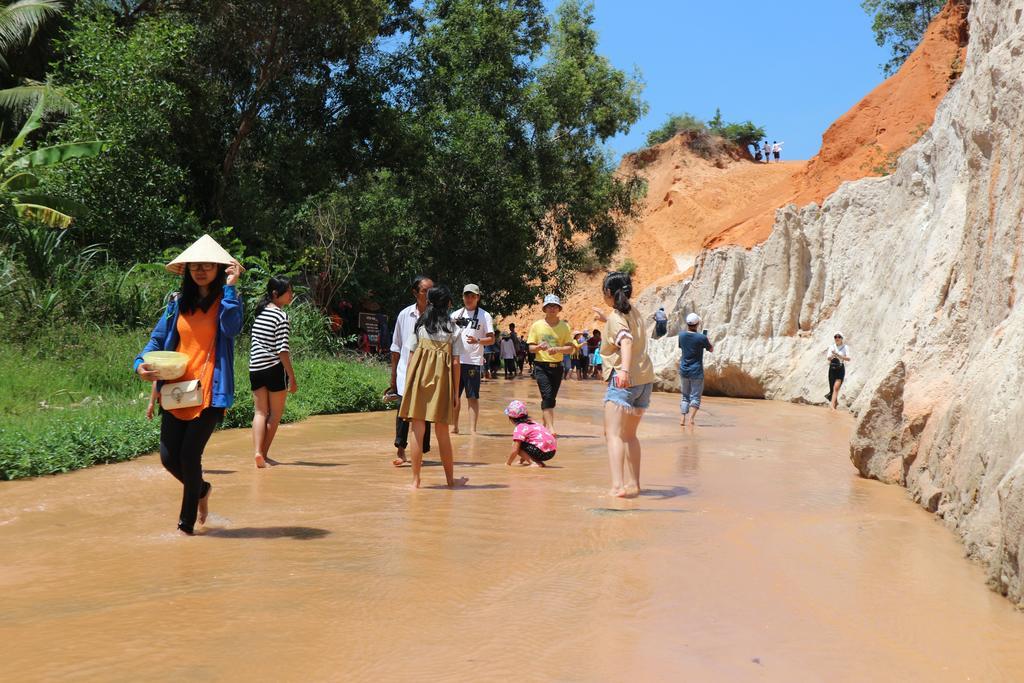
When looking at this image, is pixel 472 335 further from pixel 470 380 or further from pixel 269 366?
pixel 269 366

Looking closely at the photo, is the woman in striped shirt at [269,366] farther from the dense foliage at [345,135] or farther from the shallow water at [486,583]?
the dense foliage at [345,135]

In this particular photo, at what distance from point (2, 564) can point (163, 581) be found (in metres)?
1.05

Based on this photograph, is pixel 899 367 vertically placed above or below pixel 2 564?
above

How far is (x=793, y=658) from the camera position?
3924 millimetres

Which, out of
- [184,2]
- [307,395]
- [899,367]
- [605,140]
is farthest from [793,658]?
[605,140]

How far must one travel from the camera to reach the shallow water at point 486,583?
385 centimetres

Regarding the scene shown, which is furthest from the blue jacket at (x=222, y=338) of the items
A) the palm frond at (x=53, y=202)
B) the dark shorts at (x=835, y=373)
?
the dark shorts at (x=835, y=373)

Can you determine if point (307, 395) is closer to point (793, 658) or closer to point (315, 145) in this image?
point (793, 658)

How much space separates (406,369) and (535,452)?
176cm

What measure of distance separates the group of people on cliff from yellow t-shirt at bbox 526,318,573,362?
0.01 meters

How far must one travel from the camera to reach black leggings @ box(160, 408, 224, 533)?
5.80 meters

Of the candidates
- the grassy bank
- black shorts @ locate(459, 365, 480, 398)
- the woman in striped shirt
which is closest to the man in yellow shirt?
Result: black shorts @ locate(459, 365, 480, 398)

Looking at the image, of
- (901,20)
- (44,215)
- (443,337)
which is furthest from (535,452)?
(901,20)

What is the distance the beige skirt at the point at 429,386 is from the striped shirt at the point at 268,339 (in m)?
1.85
